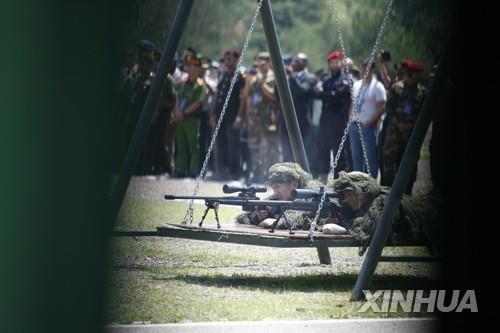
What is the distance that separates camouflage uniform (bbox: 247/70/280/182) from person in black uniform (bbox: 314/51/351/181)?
2.18 metres

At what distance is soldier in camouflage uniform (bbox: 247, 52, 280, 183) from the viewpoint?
16188 millimetres

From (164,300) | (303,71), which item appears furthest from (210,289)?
(303,71)

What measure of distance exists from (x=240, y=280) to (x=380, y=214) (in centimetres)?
102

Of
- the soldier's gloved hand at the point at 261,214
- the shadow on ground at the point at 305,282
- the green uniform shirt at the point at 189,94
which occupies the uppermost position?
the green uniform shirt at the point at 189,94

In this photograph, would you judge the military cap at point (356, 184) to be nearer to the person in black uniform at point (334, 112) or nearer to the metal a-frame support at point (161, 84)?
the metal a-frame support at point (161, 84)

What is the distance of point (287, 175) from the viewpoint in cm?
739

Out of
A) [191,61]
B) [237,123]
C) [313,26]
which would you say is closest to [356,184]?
[191,61]

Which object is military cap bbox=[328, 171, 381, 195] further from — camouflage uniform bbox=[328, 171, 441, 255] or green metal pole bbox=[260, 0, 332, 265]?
green metal pole bbox=[260, 0, 332, 265]

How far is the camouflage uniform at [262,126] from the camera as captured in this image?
53.4ft

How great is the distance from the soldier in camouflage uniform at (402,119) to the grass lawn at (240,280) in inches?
114

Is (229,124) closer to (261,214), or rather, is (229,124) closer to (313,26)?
(261,214)

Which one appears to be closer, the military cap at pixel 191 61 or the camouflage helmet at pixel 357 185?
the camouflage helmet at pixel 357 185

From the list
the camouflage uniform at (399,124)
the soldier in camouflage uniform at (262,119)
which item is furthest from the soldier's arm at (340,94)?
the soldier in camouflage uniform at (262,119)

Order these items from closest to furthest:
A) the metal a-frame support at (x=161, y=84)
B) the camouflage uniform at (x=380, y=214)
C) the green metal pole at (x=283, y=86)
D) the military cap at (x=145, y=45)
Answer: the military cap at (x=145, y=45)
the camouflage uniform at (x=380, y=214)
the metal a-frame support at (x=161, y=84)
the green metal pole at (x=283, y=86)
